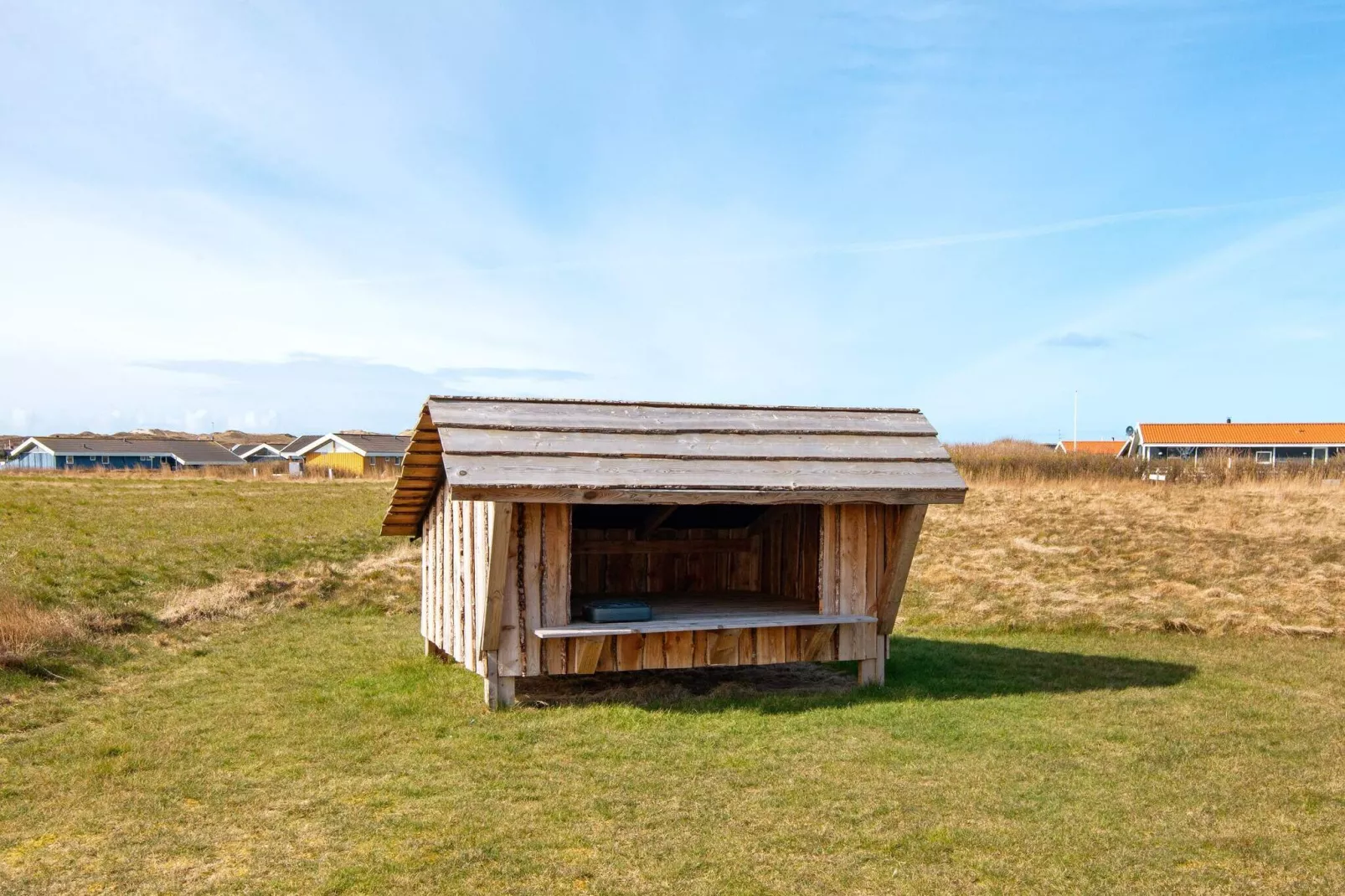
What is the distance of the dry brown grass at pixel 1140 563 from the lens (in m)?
16.1

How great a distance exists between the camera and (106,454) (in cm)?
7356

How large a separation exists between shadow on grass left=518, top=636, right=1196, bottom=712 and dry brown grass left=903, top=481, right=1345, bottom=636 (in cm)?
289

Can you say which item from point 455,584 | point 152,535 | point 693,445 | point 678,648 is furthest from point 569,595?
point 152,535

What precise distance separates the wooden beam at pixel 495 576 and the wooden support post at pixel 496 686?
0.10 metres

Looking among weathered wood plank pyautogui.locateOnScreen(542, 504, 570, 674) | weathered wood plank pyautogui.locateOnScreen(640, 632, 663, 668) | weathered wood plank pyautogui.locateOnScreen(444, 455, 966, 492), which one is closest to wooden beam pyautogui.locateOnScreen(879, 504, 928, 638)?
weathered wood plank pyautogui.locateOnScreen(444, 455, 966, 492)

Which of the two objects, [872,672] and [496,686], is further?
[872,672]

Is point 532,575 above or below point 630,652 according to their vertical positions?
above

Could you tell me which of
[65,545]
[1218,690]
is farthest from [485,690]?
A: [65,545]

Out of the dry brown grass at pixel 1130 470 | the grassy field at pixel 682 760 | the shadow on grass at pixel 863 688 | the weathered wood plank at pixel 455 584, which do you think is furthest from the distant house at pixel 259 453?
the shadow on grass at pixel 863 688

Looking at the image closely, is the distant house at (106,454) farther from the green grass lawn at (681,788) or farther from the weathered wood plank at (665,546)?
the green grass lawn at (681,788)

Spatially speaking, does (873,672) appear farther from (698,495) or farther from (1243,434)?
(1243,434)

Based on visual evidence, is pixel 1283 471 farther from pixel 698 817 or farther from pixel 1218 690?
pixel 698 817

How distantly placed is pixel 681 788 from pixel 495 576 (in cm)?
285

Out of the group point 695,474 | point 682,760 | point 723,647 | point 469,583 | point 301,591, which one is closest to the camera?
point 682,760
